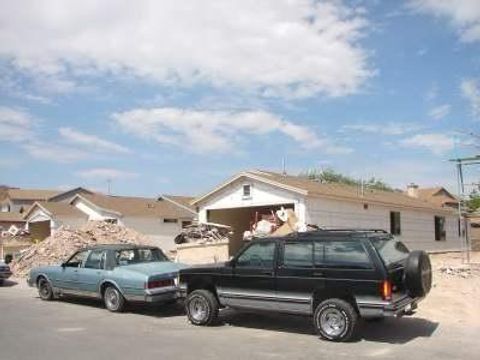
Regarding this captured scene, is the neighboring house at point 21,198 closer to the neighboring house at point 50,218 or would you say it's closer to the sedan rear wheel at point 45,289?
the neighboring house at point 50,218

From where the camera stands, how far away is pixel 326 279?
36.7 feet

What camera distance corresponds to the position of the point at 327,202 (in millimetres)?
27359

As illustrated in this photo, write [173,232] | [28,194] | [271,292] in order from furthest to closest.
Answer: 1. [28,194]
2. [173,232]
3. [271,292]

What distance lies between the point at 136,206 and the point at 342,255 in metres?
37.1

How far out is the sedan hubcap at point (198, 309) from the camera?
1290 centimetres

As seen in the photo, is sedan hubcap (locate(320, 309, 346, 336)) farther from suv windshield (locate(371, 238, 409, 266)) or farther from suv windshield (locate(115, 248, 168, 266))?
suv windshield (locate(115, 248, 168, 266))

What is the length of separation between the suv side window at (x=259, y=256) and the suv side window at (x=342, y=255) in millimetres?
984

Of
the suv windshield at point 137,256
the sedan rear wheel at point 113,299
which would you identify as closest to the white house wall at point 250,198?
the suv windshield at point 137,256

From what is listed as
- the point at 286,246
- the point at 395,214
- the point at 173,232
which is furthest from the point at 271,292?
the point at 173,232

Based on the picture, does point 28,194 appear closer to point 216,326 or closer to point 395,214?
point 395,214

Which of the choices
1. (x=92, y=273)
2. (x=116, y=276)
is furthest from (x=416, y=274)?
(x=92, y=273)

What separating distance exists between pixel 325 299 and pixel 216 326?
2658mm

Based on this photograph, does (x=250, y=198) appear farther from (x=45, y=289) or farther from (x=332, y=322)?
(x=332, y=322)

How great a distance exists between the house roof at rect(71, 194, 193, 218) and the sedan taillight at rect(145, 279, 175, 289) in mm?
30154
